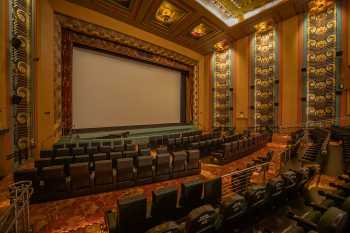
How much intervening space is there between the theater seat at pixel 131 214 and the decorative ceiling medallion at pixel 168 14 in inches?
369

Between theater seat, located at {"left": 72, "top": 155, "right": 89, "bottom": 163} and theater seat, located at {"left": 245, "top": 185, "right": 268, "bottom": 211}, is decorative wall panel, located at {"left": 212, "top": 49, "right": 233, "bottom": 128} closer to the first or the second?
theater seat, located at {"left": 72, "top": 155, "right": 89, "bottom": 163}

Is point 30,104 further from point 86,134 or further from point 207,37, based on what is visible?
point 207,37

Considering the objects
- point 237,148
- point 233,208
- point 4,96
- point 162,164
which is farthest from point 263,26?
point 4,96

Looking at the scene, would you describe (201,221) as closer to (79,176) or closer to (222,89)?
(79,176)

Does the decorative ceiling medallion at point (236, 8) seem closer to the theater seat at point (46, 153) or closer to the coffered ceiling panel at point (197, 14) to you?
the coffered ceiling panel at point (197, 14)

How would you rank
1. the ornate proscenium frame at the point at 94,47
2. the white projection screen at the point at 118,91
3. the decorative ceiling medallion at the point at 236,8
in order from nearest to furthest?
the ornate proscenium frame at the point at 94,47 → the white projection screen at the point at 118,91 → the decorative ceiling medallion at the point at 236,8

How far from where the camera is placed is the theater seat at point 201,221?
1.67 m

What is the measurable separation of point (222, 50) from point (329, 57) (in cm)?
706

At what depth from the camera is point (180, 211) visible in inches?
96.6

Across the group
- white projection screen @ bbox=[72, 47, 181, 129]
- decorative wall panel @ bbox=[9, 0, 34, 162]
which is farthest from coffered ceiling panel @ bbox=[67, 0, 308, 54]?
decorative wall panel @ bbox=[9, 0, 34, 162]

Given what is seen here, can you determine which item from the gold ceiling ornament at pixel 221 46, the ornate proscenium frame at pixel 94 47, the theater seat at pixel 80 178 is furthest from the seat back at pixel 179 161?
the gold ceiling ornament at pixel 221 46

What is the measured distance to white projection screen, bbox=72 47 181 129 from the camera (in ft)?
30.1

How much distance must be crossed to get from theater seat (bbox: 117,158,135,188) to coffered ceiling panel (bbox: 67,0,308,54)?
25.9 feet

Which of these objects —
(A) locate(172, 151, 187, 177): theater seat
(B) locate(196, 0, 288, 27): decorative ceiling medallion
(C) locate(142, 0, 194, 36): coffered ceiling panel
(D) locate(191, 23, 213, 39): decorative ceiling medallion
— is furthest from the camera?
(D) locate(191, 23, 213, 39): decorative ceiling medallion
